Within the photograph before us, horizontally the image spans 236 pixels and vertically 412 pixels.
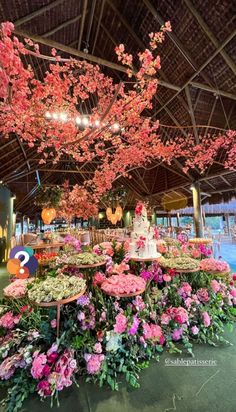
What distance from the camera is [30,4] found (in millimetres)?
3064

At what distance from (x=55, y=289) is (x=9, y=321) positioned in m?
0.97

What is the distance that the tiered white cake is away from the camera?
114 inches

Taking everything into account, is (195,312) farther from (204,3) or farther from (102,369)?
(204,3)

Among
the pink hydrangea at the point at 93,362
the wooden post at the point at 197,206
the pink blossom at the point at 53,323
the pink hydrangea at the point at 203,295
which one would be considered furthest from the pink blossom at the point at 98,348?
the wooden post at the point at 197,206

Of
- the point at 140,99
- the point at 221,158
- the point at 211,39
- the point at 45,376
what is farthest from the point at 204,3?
the point at 45,376

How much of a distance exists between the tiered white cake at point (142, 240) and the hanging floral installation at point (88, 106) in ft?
5.03

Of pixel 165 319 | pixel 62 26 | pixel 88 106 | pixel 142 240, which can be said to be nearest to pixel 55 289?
pixel 142 240

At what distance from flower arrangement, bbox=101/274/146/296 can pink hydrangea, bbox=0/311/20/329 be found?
1.18 meters

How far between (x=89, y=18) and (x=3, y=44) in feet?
9.79

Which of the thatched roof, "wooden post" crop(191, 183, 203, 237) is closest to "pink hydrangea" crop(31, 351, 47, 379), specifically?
the thatched roof

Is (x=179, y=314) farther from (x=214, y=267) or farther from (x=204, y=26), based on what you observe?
(x=204, y=26)

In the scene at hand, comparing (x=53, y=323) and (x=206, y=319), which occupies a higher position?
(x=53, y=323)

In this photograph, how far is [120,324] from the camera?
2.26 metres

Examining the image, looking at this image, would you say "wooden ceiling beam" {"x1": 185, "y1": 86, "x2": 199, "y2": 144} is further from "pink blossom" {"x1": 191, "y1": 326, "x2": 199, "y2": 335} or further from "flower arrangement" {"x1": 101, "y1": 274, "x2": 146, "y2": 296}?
"pink blossom" {"x1": 191, "y1": 326, "x2": 199, "y2": 335}
